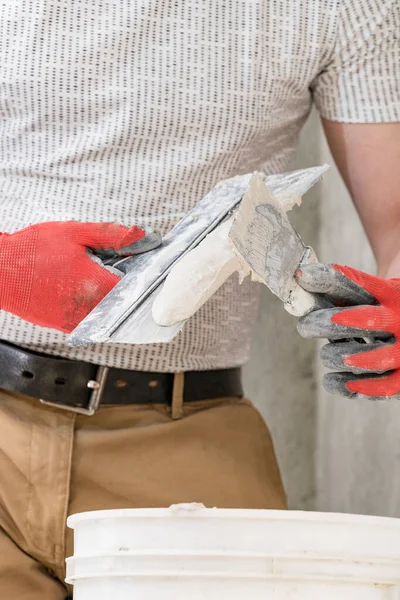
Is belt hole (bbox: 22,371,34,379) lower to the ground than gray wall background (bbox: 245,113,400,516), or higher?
higher

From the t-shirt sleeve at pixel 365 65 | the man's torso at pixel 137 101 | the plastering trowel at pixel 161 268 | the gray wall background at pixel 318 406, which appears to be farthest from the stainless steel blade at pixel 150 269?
the gray wall background at pixel 318 406

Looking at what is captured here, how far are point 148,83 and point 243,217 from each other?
0.37 metres

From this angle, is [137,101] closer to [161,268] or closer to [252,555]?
[161,268]

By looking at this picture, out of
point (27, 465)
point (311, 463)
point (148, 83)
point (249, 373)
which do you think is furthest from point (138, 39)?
point (311, 463)

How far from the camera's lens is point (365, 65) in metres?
1.13

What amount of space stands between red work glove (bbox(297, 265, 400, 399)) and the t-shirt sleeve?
0.32 metres

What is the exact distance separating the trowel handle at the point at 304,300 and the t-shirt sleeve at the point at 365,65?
351 millimetres

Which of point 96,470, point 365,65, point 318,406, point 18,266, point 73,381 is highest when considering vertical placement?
point 365,65

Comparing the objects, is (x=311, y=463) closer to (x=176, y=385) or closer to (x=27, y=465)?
(x=176, y=385)

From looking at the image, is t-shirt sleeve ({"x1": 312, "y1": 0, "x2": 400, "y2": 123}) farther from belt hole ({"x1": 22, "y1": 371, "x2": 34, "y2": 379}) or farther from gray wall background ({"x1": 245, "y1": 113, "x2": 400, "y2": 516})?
belt hole ({"x1": 22, "y1": 371, "x2": 34, "y2": 379})

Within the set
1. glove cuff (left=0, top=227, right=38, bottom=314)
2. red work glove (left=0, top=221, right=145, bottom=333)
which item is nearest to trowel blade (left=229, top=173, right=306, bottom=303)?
red work glove (left=0, top=221, right=145, bottom=333)

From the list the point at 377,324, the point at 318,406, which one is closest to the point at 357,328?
the point at 377,324

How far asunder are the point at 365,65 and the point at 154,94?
11.1 inches

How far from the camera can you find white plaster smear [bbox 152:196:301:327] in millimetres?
779
